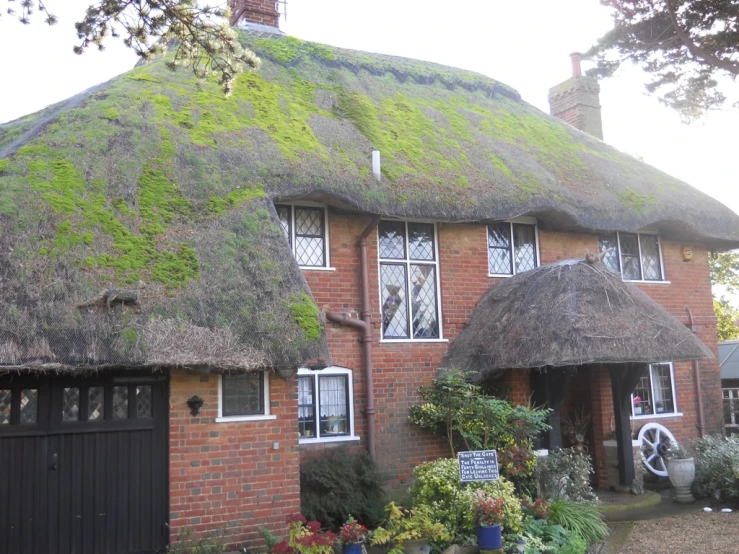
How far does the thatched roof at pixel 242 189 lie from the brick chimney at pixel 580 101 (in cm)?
274

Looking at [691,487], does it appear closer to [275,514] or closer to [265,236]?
[275,514]

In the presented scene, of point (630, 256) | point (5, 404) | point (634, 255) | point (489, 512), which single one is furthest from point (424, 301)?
point (5, 404)

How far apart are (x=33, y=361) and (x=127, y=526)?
2312mm

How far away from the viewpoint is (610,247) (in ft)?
46.5

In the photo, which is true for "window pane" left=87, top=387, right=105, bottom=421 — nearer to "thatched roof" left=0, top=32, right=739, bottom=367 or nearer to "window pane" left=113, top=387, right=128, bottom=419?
"window pane" left=113, top=387, right=128, bottom=419

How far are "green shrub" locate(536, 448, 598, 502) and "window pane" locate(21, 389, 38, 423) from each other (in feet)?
22.8

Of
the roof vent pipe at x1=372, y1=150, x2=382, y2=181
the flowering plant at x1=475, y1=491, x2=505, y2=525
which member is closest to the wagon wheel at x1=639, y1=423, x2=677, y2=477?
the flowering plant at x1=475, y1=491, x2=505, y2=525

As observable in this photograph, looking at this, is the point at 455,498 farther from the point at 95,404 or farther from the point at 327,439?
the point at 95,404

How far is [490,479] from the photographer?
848 cm

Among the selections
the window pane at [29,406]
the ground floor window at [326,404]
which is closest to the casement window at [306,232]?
the ground floor window at [326,404]

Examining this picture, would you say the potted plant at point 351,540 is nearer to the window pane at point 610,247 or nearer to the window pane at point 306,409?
the window pane at point 306,409

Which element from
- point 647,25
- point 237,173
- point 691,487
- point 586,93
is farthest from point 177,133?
point 586,93

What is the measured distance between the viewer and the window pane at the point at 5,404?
26.1 ft

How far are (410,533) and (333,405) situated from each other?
351cm
